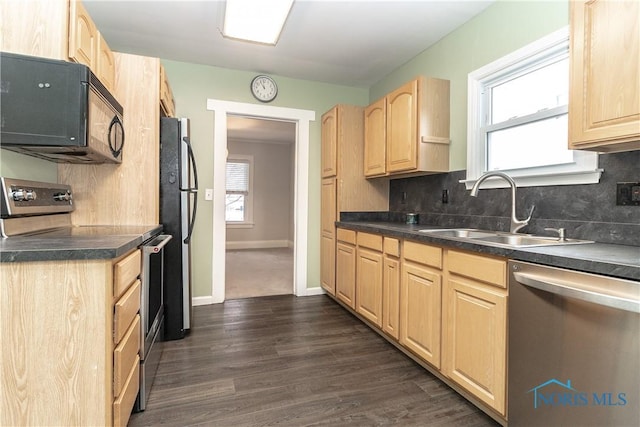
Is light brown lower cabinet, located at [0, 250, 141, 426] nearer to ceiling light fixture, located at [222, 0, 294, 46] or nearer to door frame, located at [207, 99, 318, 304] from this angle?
ceiling light fixture, located at [222, 0, 294, 46]

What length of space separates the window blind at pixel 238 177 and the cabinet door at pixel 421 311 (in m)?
5.63

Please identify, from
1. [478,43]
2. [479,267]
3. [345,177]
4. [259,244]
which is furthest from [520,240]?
[259,244]

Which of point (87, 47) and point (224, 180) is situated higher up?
point (87, 47)

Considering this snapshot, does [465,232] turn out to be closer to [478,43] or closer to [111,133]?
[478,43]

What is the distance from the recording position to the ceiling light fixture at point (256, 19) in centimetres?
215

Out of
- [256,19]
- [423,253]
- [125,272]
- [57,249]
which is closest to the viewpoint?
[57,249]

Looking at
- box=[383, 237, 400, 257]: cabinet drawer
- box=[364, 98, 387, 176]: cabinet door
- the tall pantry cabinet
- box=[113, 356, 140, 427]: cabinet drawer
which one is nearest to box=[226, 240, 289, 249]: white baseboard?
the tall pantry cabinet

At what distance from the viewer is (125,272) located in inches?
52.3

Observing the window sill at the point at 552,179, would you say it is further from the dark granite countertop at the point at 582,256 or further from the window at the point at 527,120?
the dark granite countertop at the point at 582,256

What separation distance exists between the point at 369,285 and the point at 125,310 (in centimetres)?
183

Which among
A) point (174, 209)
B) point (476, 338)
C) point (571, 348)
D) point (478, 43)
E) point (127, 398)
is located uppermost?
point (478, 43)

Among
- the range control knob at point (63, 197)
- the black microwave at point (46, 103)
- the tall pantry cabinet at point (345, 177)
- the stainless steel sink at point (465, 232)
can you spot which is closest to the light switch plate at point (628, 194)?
the stainless steel sink at point (465, 232)

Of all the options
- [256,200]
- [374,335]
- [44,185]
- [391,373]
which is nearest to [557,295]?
[391,373]

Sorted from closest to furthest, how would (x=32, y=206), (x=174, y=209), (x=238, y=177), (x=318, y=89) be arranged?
(x=32, y=206) < (x=174, y=209) < (x=318, y=89) < (x=238, y=177)
